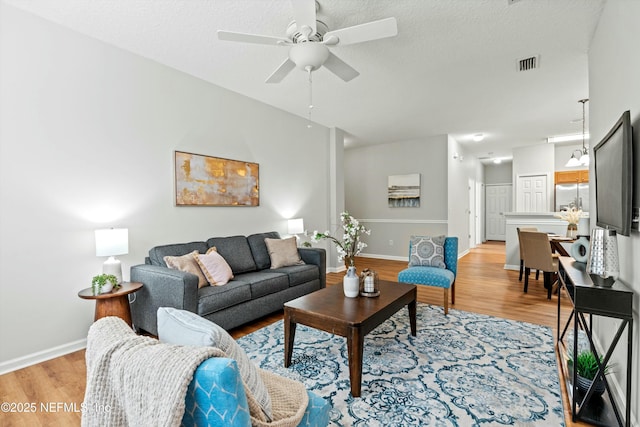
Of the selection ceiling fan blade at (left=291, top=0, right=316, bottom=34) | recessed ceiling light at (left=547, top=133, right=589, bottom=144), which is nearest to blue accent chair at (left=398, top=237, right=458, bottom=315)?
ceiling fan blade at (left=291, top=0, right=316, bottom=34)

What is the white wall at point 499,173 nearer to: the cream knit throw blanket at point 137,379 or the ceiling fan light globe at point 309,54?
the ceiling fan light globe at point 309,54

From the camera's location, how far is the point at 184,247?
10.8 feet

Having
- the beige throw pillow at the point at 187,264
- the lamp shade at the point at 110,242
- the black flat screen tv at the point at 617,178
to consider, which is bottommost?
the beige throw pillow at the point at 187,264

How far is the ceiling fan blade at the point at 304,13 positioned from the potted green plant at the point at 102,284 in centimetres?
247

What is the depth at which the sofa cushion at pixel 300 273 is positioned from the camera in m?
3.64

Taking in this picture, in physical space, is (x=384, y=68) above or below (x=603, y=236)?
above

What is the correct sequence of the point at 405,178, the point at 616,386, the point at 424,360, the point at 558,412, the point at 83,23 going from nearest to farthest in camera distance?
the point at 558,412
the point at 616,386
the point at 424,360
the point at 83,23
the point at 405,178

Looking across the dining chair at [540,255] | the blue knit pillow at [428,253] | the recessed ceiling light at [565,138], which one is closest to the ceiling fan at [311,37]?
the blue knit pillow at [428,253]

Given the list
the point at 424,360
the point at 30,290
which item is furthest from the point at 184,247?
the point at 424,360

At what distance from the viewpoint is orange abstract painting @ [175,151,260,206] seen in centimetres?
357

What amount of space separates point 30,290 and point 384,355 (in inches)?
114

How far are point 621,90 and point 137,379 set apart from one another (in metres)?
Answer: 2.92

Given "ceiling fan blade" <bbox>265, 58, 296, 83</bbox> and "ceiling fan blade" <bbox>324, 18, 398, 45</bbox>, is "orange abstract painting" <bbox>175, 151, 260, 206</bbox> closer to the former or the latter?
"ceiling fan blade" <bbox>265, 58, 296, 83</bbox>

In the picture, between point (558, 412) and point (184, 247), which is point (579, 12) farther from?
point (184, 247)
